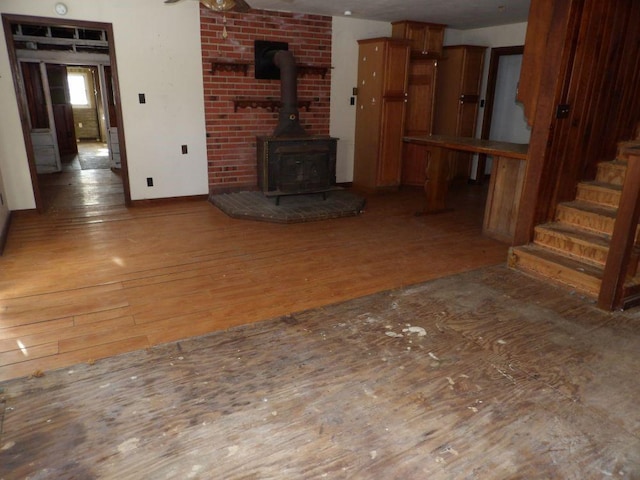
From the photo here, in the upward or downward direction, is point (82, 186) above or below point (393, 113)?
below

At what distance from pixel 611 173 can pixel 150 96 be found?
4.48 meters

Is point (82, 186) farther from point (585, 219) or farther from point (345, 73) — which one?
point (585, 219)

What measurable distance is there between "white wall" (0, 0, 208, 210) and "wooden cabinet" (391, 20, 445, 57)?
257 cm

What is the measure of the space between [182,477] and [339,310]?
1386 millimetres

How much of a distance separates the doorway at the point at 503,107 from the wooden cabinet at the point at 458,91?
26cm

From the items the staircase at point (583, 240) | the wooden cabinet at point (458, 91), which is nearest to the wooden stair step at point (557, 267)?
the staircase at point (583, 240)

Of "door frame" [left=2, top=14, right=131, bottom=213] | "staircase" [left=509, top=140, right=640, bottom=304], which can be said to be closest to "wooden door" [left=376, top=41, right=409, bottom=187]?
"staircase" [left=509, top=140, right=640, bottom=304]

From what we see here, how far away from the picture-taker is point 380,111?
5648mm

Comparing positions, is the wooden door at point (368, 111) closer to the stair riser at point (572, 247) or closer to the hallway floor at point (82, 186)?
the stair riser at point (572, 247)

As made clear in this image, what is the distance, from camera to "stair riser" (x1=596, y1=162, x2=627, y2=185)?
349cm

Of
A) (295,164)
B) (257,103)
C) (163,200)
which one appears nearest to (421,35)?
(257,103)

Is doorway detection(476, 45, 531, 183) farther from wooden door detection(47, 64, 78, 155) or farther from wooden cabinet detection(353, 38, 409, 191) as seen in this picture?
wooden door detection(47, 64, 78, 155)

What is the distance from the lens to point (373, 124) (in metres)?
5.78

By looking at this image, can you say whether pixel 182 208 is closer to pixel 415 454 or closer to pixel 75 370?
pixel 75 370
